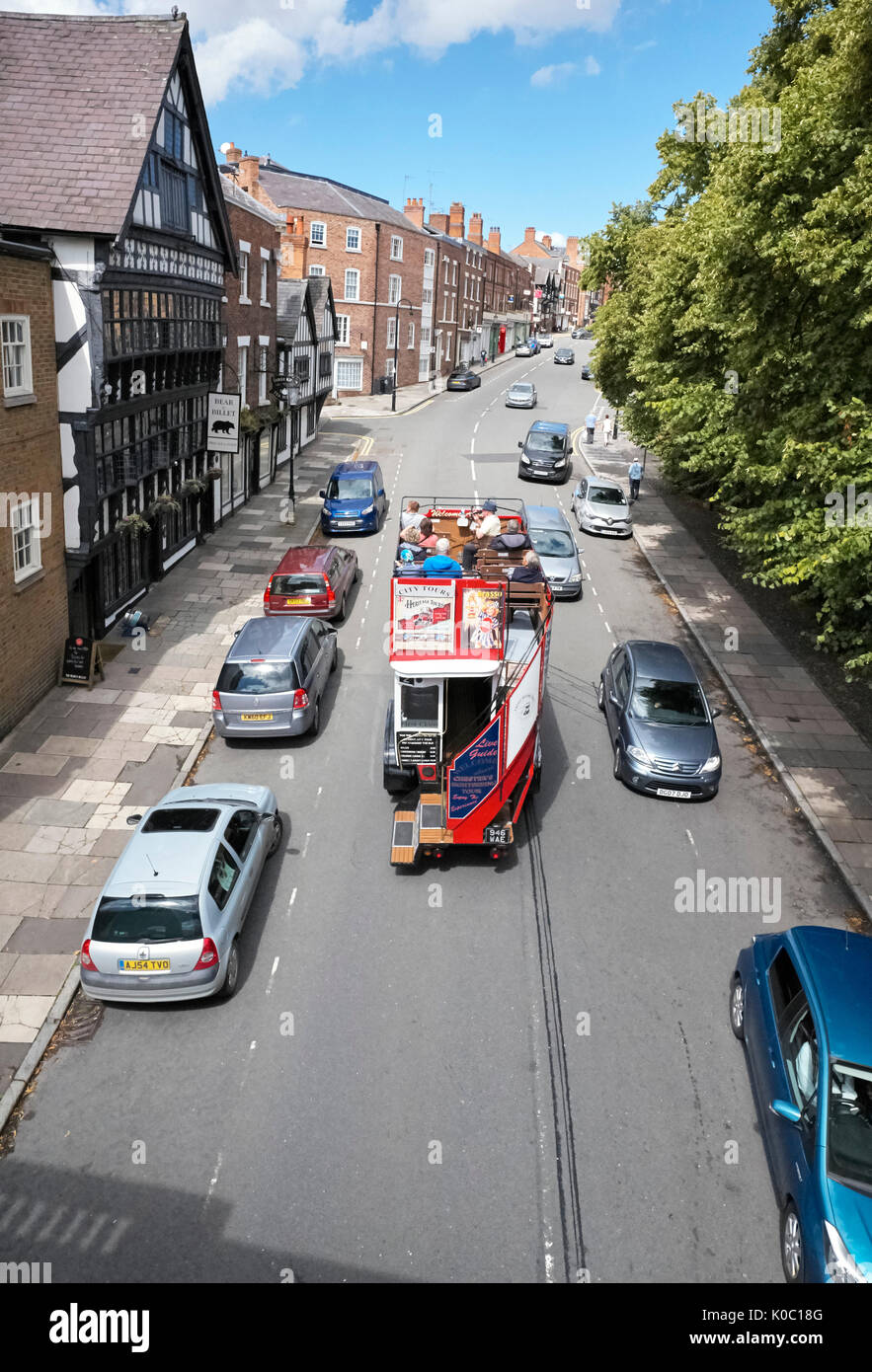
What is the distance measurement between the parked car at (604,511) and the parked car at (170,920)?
68.9 ft

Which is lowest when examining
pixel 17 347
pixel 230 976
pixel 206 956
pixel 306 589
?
pixel 230 976

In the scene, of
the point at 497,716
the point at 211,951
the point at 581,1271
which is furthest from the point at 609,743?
the point at 581,1271

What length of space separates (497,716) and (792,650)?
38.8 feet

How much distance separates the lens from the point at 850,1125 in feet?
23.7

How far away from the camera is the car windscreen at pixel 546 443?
1375 inches

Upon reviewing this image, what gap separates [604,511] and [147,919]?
74.8 ft

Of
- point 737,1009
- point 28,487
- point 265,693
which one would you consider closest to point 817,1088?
point 737,1009

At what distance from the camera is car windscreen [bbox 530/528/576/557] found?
23609mm

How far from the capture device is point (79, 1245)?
743 cm

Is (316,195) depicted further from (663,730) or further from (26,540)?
(663,730)

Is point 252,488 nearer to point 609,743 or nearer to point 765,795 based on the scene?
point 609,743

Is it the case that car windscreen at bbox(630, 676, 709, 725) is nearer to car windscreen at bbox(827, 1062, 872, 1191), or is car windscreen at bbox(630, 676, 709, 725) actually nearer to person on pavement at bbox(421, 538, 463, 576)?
person on pavement at bbox(421, 538, 463, 576)

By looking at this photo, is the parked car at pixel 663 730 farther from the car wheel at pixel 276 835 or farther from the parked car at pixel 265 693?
the car wheel at pixel 276 835

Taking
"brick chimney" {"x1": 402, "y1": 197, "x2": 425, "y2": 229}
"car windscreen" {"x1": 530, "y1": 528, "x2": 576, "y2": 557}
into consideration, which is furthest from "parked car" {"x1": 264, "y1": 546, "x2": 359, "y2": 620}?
"brick chimney" {"x1": 402, "y1": 197, "x2": 425, "y2": 229}
